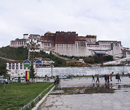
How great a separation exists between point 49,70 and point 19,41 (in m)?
38.0

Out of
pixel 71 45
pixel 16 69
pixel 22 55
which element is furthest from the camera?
pixel 71 45

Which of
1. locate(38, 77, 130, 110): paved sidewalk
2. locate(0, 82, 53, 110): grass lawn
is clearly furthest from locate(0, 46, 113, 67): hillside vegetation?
locate(38, 77, 130, 110): paved sidewalk

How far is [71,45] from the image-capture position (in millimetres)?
83688

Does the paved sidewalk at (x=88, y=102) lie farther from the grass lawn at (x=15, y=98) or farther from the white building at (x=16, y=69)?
the white building at (x=16, y=69)

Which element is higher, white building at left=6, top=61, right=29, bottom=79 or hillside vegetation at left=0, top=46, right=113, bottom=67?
hillside vegetation at left=0, top=46, right=113, bottom=67

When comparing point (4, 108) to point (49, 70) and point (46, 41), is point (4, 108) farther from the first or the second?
point (46, 41)

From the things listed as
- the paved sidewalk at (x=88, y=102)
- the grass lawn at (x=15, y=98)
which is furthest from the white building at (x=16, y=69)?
the paved sidewalk at (x=88, y=102)

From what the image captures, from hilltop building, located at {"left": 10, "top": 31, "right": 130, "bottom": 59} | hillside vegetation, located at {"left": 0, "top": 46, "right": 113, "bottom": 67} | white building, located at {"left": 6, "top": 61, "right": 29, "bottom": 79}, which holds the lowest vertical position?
white building, located at {"left": 6, "top": 61, "right": 29, "bottom": 79}

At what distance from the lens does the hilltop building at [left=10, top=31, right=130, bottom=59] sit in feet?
270

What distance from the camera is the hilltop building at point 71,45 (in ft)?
270

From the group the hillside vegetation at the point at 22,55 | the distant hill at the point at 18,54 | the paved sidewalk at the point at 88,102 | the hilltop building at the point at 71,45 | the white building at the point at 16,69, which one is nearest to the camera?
the paved sidewalk at the point at 88,102

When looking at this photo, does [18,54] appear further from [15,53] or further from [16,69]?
[16,69]

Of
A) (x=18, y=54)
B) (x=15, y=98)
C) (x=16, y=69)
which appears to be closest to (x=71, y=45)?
(x=18, y=54)

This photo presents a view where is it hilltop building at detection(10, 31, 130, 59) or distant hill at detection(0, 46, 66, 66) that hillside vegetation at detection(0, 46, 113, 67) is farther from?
hilltop building at detection(10, 31, 130, 59)
